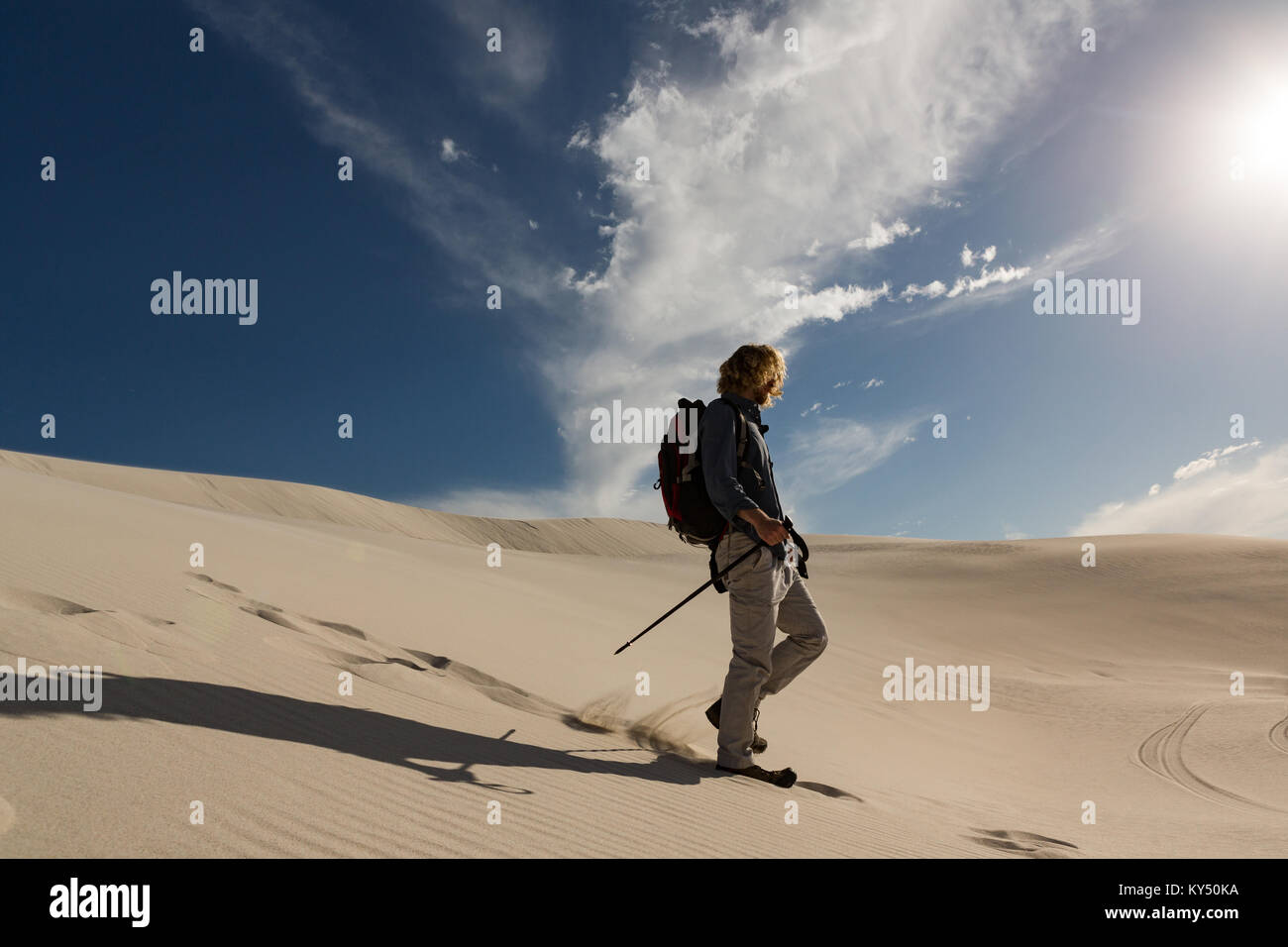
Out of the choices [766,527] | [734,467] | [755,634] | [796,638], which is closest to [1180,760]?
Answer: [796,638]

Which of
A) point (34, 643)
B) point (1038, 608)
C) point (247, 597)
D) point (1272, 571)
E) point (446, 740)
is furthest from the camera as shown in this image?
point (1272, 571)

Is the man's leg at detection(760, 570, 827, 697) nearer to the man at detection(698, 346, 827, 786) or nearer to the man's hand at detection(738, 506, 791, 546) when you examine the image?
the man at detection(698, 346, 827, 786)

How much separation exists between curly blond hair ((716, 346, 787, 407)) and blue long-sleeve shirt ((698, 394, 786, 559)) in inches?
3.7

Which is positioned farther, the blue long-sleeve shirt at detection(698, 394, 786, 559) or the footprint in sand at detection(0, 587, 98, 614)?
the footprint in sand at detection(0, 587, 98, 614)

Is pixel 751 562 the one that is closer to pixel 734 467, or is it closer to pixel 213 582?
pixel 734 467

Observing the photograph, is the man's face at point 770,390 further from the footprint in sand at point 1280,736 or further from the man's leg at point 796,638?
the footprint in sand at point 1280,736

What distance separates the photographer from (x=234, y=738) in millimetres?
2766

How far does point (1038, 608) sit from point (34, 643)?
22065 millimetres

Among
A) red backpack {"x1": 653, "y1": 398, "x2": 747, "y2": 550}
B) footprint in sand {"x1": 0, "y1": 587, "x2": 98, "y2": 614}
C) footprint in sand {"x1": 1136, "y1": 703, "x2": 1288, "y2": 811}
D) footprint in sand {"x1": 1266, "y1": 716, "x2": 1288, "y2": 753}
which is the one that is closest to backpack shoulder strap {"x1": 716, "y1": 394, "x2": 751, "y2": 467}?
red backpack {"x1": 653, "y1": 398, "x2": 747, "y2": 550}

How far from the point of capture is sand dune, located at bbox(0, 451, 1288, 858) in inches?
90.2
